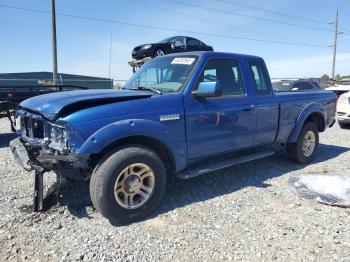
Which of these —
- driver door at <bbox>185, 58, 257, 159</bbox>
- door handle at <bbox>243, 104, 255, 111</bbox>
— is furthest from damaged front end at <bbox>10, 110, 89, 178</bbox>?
door handle at <bbox>243, 104, 255, 111</bbox>

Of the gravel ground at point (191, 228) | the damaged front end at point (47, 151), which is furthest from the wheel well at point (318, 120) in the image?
the damaged front end at point (47, 151)

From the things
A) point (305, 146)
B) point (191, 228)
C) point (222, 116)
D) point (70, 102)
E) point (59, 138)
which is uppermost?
point (70, 102)

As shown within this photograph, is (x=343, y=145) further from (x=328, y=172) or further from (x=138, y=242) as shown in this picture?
(x=138, y=242)

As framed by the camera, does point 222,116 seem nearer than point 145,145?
No

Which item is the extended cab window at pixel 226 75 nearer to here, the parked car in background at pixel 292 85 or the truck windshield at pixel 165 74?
the truck windshield at pixel 165 74

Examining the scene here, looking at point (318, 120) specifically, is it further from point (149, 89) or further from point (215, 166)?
point (149, 89)

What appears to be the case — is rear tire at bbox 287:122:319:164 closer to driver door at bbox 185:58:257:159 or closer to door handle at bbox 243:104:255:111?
driver door at bbox 185:58:257:159

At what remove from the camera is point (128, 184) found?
148 inches

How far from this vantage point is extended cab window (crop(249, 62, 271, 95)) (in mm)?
5258

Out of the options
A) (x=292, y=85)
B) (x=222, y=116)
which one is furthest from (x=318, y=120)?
(x=292, y=85)

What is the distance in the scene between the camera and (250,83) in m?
5.14

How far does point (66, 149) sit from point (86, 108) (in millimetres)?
480

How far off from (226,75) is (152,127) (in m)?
1.66

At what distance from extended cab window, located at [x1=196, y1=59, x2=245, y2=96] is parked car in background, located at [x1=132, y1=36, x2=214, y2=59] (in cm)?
790
